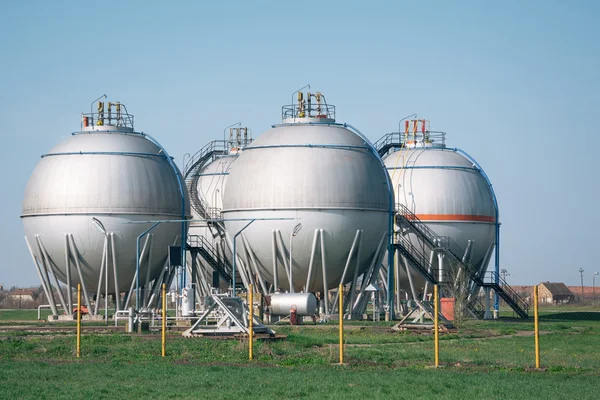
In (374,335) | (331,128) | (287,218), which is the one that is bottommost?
(374,335)

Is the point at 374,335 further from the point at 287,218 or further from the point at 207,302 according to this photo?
the point at 287,218

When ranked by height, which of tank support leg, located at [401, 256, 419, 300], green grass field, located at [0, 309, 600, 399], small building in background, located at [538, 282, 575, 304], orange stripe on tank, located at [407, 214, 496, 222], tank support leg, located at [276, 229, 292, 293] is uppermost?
orange stripe on tank, located at [407, 214, 496, 222]

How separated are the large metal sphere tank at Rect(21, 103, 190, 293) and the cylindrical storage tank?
9850 mm

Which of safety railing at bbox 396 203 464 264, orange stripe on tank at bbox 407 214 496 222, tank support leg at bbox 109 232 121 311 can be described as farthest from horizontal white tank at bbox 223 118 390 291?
orange stripe on tank at bbox 407 214 496 222

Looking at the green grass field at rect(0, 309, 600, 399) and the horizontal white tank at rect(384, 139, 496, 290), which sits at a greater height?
the horizontal white tank at rect(384, 139, 496, 290)

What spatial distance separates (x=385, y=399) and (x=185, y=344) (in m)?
14.8

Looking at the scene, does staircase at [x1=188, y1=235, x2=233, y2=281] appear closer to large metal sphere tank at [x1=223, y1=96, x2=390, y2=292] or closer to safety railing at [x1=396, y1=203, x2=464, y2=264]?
large metal sphere tank at [x1=223, y1=96, x2=390, y2=292]

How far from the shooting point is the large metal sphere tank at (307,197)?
59531 millimetres

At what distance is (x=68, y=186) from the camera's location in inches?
2473

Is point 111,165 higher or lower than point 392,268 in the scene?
higher

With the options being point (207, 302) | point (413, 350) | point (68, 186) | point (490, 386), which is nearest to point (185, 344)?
point (413, 350)

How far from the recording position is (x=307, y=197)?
59.5 metres

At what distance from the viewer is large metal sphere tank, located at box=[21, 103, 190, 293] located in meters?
62.6

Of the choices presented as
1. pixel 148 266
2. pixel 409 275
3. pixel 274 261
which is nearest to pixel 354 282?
pixel 274 261
